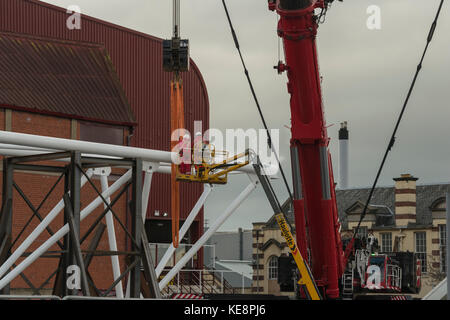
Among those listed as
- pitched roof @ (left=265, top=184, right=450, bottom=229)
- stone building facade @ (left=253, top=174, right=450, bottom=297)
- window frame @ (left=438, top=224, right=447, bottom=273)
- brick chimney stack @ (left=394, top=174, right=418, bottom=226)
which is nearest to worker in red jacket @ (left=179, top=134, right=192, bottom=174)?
stone building facade @ (left=253, top=174, right=450, bottom=297)

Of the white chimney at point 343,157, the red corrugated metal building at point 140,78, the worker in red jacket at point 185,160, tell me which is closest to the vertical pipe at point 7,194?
the worker in red jacket at point 185,160

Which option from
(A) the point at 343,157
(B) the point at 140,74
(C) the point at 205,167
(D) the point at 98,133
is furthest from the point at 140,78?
(A) the point at 343,157

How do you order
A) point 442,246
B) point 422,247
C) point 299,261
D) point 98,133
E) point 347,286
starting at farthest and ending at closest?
point 422,247 < point 442,246 < point 98,133 < point 347,286 < point 299,261

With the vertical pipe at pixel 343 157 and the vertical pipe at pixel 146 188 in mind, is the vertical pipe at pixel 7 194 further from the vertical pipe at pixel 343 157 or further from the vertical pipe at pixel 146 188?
the vertical pipe at pixel 343 157

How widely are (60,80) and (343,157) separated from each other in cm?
4014

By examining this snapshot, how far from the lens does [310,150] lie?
1811 cm

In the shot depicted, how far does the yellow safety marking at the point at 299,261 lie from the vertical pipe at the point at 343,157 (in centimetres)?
5659

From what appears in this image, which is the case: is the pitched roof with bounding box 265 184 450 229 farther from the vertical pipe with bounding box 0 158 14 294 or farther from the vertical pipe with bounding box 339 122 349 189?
the vertical pipe with bounding box 0 158 14 294

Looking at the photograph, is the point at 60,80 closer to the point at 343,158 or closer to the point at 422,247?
the point at 422,247

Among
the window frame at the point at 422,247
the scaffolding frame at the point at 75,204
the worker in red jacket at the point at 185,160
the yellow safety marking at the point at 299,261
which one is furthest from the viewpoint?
the window frame at the point at 422,247

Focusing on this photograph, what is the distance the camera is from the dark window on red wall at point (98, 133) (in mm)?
37719

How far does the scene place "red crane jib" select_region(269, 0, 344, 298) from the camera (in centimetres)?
1692

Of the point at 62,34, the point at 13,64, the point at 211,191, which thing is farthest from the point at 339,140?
the point at 211,191

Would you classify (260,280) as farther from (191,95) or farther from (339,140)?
(191,95)
